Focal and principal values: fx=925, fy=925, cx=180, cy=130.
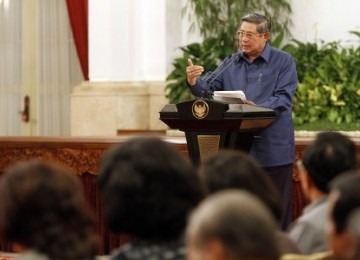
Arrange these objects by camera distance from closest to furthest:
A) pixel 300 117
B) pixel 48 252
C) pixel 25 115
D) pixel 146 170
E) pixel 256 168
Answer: pixel 48 252 → pixel 146 170 → pixel 256 168 → pixel 300 117 → pixel 25 115

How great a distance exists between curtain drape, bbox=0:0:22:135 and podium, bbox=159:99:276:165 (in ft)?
22.5

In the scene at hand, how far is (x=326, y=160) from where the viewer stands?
2934mm

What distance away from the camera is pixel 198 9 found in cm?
944

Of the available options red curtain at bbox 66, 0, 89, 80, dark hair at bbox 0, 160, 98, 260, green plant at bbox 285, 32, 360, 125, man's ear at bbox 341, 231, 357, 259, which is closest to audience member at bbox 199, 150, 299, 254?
man's ear at bbox 341, 231, 357, 259

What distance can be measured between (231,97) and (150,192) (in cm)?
224

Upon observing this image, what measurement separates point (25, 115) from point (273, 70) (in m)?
6.66

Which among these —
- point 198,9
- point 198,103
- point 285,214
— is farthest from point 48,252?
point 198,9

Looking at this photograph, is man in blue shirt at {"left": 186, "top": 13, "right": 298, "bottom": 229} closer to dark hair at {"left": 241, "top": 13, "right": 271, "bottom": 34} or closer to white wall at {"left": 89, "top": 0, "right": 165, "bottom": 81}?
dark hair at {"left": 241, "top": 13, "right": 271, "bottom": 34}

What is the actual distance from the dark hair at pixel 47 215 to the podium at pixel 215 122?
2.31 meters

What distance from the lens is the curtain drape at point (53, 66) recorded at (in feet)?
36.6

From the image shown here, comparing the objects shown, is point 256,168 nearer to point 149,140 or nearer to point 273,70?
point 149,140

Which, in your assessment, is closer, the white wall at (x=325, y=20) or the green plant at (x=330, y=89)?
the green plant at (x=330, y=89)

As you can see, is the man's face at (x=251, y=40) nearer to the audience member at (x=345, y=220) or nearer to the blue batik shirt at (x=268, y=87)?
the blue batik shirt at (x=268, y=87)

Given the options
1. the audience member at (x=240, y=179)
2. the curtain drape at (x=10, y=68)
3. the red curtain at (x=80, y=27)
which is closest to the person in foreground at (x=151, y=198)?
the audience member at (x=240, y=179)
